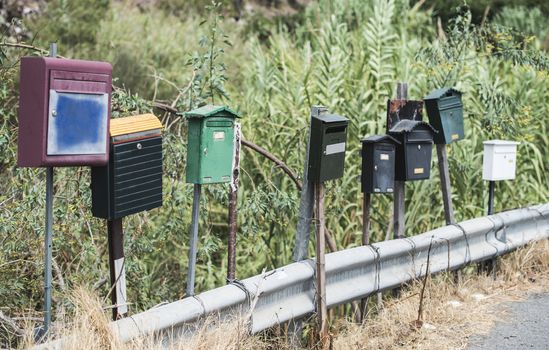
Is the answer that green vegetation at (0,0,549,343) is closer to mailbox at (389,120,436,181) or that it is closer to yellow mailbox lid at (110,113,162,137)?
mailbox at (389,120,436,181)

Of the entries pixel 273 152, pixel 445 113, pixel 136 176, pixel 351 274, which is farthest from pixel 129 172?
pixel 273 152

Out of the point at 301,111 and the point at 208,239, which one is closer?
the point at 208,239

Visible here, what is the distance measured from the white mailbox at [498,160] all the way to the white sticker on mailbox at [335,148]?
2.05 metres

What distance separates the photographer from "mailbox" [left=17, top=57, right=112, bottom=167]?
3953 mm

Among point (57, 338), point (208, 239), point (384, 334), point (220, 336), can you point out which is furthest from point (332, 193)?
point (57, 338)

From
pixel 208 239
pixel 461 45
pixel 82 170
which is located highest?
pixel 461 45

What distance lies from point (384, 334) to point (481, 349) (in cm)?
61

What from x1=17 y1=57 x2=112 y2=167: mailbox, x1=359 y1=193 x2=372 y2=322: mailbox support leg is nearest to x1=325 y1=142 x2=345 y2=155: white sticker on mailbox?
x1=359 y1=193 x2=372 y2=322: mailbox support leg

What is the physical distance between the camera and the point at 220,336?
4449 millimetres

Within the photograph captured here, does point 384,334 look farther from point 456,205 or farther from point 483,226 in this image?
point 456,205

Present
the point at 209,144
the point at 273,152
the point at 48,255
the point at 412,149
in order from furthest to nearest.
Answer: the point at 273,152, the point at 412,149, the point at 209,144, the point at 48,255

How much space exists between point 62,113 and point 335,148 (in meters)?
1.92

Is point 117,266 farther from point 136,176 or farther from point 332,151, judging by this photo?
point 332,151

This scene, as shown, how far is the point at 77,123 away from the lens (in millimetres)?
4090
